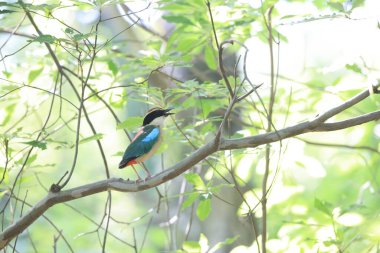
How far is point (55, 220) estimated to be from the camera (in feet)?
33.0

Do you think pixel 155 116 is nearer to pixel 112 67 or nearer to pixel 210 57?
pixel 112 67

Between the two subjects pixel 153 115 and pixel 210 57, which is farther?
pixel 210 57

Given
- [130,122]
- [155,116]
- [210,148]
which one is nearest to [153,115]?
[155,116]

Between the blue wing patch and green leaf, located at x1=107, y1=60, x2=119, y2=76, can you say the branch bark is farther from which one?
green leaf, located at x1=107, y1=60, x2=119, y2=76

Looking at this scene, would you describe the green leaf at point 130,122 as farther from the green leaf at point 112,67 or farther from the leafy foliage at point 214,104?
the green leaf at point 112,67

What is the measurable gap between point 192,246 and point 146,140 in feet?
Result: 2.31

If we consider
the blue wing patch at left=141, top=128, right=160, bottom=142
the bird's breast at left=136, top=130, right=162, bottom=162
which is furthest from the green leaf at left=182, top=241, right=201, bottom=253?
the blue wing patch at left=141, top=128, right=160, bottom=142

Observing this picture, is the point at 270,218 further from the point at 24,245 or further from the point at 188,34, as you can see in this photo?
the point at 24,245

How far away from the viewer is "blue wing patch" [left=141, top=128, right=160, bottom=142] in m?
3.73

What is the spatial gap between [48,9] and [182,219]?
551 centimetres

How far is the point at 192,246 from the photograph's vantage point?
11.7 ft

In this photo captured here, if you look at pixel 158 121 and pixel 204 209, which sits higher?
pixel 158 121

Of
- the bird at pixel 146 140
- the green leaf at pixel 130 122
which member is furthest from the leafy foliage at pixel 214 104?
the bird at pixel 146 140

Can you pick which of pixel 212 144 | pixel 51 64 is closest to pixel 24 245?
pixel 51 64
